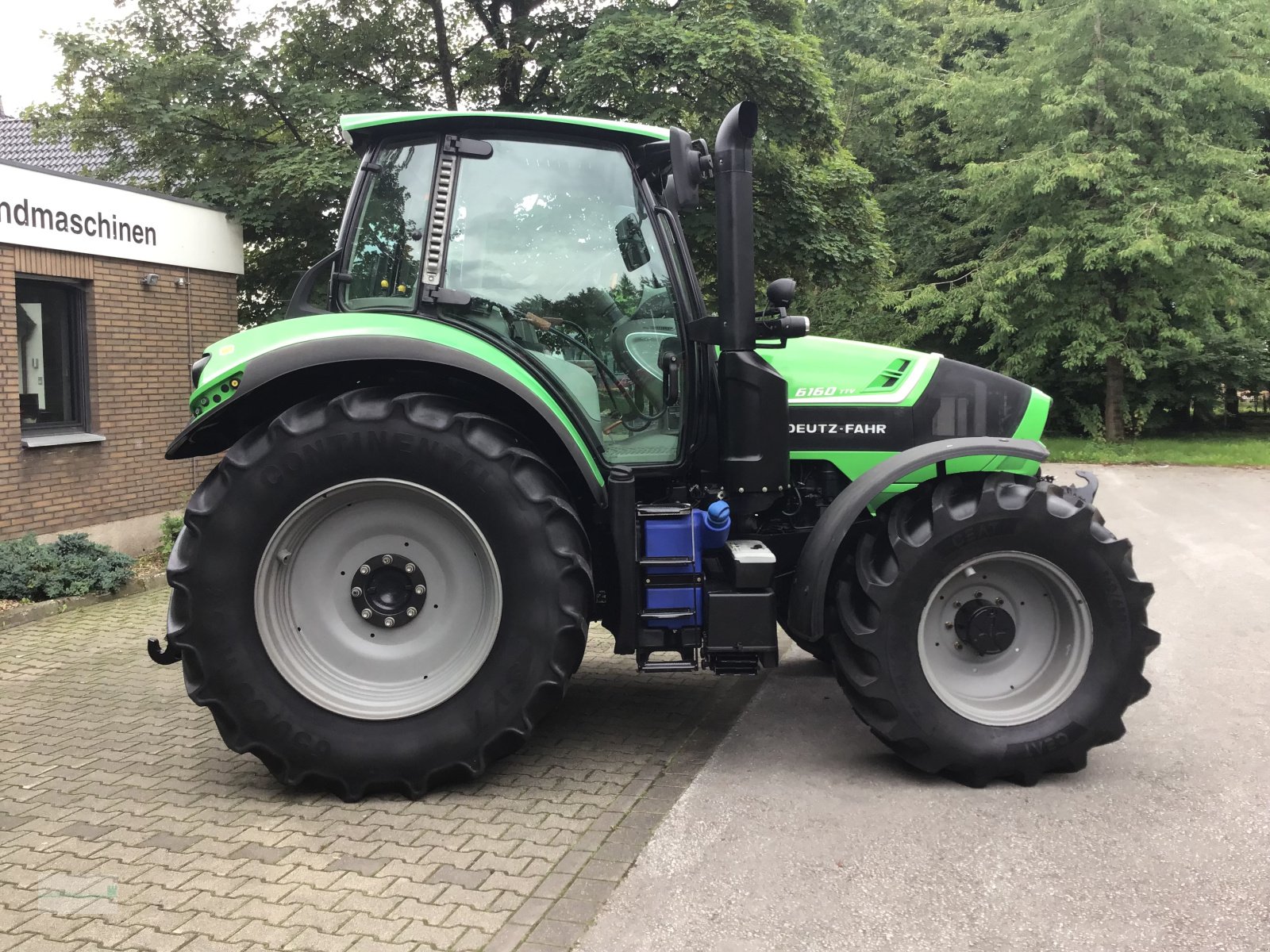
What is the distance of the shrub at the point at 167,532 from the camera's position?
8688 mm

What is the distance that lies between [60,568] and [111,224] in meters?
3.13

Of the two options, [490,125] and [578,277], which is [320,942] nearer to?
[578,277]

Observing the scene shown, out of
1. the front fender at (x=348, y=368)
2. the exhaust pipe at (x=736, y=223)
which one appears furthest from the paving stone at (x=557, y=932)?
the exhaust pipe at (x=736, y=223)

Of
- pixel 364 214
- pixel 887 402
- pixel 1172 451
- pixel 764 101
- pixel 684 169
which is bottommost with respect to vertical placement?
pixel 1172 451

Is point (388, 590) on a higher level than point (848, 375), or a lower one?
→ lower

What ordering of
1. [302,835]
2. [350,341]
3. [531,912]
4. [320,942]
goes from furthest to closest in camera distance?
[350,341] → [302,835] → [531,912] → [320,942]

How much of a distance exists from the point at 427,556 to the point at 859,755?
1969 millimetres

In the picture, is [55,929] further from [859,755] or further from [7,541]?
[7,541]

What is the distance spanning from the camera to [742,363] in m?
4.02

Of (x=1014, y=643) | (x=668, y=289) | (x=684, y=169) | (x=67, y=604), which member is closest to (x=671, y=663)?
(x=1014, y=643)

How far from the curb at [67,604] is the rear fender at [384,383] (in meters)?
3.15

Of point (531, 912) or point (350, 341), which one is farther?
point (350, 341)

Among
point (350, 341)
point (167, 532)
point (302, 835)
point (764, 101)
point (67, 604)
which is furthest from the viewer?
point (764, 101)

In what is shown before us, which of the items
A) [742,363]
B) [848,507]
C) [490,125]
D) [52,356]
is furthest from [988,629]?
[52,356]
